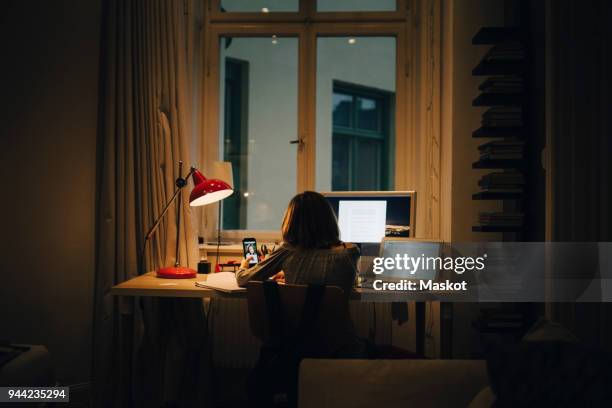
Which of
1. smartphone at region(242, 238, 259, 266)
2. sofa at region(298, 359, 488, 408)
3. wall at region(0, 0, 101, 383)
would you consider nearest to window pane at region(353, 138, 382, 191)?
smartphone at region(242, 238, 259, 266)

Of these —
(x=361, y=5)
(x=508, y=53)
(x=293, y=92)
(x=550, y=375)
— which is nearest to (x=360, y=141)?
(x=293, y=92)

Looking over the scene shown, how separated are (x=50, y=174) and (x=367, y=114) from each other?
1.86 metres

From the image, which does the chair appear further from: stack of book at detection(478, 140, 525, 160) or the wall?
the wall

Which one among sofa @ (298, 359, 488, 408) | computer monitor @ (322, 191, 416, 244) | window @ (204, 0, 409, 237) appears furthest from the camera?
window @ (204, 0, 409, 237)

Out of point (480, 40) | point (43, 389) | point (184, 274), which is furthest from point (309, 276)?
point (480, 40)

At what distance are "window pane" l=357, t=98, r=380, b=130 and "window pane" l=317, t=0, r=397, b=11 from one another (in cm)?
55

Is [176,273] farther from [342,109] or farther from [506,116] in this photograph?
[506,116]

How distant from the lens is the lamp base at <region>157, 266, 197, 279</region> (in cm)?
239

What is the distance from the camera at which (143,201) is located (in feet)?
8.73

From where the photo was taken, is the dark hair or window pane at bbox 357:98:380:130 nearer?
the dark hair

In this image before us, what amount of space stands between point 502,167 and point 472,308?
723 mm

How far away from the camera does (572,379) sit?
0.93m

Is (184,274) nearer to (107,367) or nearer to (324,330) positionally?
(107,367)

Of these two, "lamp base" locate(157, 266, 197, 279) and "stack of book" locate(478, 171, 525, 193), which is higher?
"stack of book" locate(478, 171, 525, 193)
